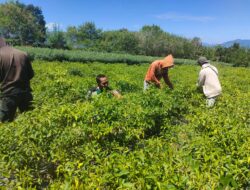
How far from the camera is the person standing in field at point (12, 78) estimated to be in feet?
16.6

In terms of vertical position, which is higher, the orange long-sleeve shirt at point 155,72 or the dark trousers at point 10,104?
the orange long-sleeve shirt at point 155,72

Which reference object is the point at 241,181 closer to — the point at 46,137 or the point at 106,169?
the point at 106,169

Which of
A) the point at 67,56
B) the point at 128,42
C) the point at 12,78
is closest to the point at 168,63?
the point at 12,78

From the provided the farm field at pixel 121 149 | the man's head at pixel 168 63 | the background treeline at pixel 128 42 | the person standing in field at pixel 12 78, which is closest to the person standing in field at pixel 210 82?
the man's head at pixel 168 63

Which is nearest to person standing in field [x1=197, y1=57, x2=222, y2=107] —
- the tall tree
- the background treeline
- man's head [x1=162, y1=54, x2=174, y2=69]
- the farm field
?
man's head [x1=162, y1=54, x2=174, y2=69]

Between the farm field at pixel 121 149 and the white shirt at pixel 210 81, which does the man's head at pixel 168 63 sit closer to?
the white shirt at pixel 210 81

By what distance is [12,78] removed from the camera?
5.14 metres

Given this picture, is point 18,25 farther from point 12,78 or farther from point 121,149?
point 121,149

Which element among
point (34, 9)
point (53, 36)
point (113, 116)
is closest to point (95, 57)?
point (53, 36)

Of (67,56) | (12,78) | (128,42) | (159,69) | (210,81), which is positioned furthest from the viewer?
(128,42)

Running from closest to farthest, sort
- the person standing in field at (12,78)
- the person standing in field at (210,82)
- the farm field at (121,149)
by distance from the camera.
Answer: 1. the farm field at (121,149)
2. the person standing in field at (12,78)
3. the person standing in field at (210,82)

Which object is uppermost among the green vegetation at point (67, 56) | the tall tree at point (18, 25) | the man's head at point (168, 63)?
the tall tree at point (18, 25)

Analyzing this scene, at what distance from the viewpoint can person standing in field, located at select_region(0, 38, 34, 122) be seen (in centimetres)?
506

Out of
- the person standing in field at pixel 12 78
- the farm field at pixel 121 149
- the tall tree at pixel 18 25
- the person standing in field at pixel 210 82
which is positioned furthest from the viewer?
the tall tree at pixel 18 25
